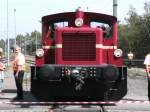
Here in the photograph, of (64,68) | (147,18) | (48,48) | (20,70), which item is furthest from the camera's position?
(147,18)

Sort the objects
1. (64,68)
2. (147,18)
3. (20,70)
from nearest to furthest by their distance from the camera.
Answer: (64,68)
(20,70)
(147,18)

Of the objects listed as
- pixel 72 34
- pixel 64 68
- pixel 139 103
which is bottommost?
pixel 139 103

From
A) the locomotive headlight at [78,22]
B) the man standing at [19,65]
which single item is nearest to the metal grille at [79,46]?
the locomotive headlight at [78,22]

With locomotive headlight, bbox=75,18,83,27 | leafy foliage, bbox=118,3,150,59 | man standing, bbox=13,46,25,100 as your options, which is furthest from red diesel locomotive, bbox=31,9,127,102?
leafy foliage, bbox=118,3,150,59

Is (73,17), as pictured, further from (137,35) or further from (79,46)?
(137,35)

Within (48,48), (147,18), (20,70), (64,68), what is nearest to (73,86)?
(64,68)

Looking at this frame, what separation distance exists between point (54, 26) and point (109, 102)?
3063mm

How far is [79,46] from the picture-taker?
15891mm

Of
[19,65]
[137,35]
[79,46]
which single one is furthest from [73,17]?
[137,35]

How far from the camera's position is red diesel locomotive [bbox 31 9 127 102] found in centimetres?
1531

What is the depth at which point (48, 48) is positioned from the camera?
54.9 ft

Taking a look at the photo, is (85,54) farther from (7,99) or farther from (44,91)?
(7,99)

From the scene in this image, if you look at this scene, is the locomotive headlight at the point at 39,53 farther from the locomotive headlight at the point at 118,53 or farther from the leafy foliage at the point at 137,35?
the leafy foliage at the point at 137,35

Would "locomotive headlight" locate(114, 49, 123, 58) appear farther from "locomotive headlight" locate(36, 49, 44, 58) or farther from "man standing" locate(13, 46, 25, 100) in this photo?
"man standing" locate(13, 46, 25, 100)
